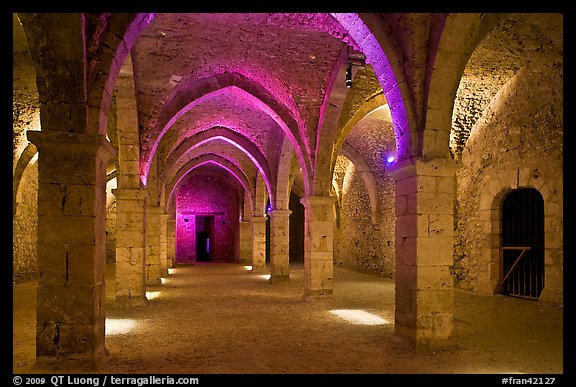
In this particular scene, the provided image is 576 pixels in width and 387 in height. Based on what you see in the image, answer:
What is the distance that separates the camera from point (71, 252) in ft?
13.8

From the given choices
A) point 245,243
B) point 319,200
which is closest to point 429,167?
point 319,200

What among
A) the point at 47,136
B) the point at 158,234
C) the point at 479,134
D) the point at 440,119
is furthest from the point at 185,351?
the point at 479,134

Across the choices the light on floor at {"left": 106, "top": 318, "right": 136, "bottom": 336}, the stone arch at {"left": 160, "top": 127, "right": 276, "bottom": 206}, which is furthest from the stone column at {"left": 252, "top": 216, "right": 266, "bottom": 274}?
the light on floor at {"left": 106, "top": 318, "right": 136, "bottom": 336}

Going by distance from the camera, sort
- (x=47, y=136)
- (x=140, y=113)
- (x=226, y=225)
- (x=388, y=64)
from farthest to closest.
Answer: (x=226, y=225)
(x=140, y=113)
(x=388, y=64)
(x=47, y=136)

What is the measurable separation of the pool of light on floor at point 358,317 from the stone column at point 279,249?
509cm

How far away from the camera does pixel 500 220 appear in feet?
32.2

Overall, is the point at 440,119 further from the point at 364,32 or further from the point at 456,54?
the point at 364,32

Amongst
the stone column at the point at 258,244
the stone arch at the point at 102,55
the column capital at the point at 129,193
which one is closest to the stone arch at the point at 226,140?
the stone column at the point at 258,244

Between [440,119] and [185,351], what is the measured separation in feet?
12.6

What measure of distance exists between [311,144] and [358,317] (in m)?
3.79

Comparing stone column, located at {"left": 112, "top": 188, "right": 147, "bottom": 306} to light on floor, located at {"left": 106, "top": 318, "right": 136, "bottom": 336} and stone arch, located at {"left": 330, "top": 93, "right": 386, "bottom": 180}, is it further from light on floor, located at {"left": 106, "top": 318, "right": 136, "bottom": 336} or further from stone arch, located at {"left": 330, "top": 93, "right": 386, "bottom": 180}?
stone arch, located at {"left": 330, "top": 93, "right": 386, "bottom": 180}

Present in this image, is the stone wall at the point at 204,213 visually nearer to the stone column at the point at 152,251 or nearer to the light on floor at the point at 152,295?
the stone column at the point at 152,251

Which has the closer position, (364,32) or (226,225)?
(364,32)

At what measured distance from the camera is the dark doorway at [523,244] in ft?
29.3
